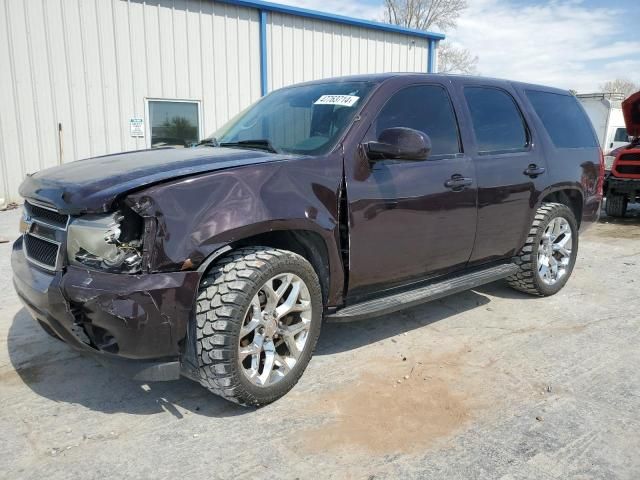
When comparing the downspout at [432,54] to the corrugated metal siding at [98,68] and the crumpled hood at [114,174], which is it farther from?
the crumpled hood at [114,174]

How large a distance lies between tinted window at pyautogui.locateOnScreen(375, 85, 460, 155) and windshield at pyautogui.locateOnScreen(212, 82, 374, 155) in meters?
0.21

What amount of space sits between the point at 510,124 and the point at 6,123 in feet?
28.6

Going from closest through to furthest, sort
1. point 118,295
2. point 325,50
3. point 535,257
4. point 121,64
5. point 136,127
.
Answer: point 118,295
point 535,257
point 121,64
point 136,127
point 325,50

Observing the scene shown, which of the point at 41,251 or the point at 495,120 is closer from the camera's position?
the point at 41,251

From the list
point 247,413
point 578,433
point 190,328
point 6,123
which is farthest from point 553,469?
point 6,123

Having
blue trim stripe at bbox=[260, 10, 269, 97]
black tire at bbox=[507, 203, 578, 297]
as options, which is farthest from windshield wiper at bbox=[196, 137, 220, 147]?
blue trim stripe at bbox=[260, 10, 269, 97]

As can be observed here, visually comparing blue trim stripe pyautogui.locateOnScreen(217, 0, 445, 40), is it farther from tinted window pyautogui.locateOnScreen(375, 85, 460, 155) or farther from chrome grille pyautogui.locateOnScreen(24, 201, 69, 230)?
chrome grille pyautogui.locateOnScreen(24, 201, 69, 230)

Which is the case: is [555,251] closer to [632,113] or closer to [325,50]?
[632,113]

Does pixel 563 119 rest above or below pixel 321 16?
below

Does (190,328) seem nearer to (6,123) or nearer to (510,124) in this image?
(510,124)

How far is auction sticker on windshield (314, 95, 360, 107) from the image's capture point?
3.38 metres

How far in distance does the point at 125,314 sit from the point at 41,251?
2.53ft

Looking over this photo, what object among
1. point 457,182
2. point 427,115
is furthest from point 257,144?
point 457,182

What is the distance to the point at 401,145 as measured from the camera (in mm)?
3037
